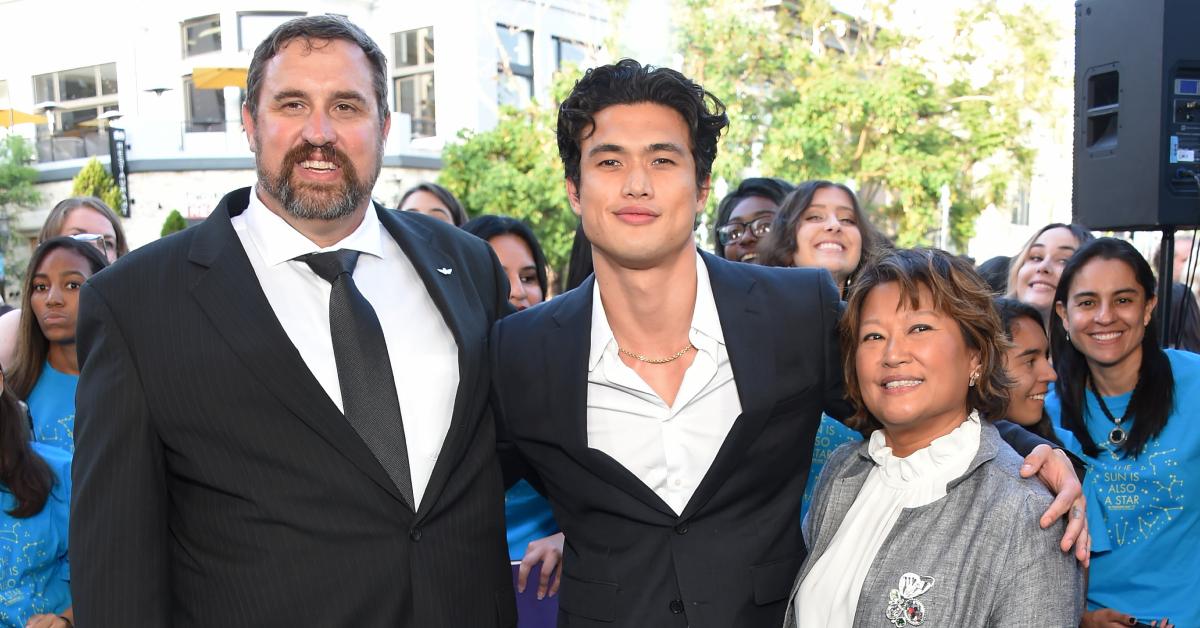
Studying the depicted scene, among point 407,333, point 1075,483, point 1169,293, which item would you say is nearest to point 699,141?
point 407,333

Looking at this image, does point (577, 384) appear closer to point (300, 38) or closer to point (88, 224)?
point (300, 38)

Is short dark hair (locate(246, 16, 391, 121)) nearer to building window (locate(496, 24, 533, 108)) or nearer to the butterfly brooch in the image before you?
the butterfly brooch

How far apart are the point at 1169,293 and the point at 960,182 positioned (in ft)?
43.3

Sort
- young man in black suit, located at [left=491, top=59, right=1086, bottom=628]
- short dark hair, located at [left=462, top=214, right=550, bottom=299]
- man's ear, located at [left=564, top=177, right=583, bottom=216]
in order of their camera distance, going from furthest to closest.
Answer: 1. short dark hair, located at [left=462, top=214, right=550, bottom=299]
2. man's ear, located at [left=564, top=177, right=583, bottom=216]
3. young man in black suit, located at [left=491, top=59, right=1086, bottom=628]

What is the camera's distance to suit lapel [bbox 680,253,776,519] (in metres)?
2.30

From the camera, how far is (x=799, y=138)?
14.9m

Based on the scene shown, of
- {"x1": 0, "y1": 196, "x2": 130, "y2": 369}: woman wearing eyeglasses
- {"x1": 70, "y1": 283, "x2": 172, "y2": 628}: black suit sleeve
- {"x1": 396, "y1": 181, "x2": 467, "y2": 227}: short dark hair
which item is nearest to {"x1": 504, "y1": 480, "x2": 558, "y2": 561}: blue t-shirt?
{"x1": 70, "y1": 283, "x2": 172, "y2": 628}: black suit sleeve

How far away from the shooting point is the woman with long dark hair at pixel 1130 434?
324cm

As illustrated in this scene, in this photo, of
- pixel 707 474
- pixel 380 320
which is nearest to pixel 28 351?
pixel 380 320

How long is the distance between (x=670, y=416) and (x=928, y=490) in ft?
1.96

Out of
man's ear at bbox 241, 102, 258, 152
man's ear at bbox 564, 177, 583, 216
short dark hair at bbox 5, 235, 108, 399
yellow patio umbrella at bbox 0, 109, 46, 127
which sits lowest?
short dark hair at bbox 5, 235, 108, 399

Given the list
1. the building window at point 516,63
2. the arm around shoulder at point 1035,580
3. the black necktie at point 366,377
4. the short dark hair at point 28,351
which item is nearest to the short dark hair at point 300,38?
the black necktie at point 366,377

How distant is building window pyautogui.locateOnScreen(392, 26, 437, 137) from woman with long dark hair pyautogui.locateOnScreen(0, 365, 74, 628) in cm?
1880

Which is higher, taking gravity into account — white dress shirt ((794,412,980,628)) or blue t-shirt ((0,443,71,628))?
white dress shirt ((794,412,980,628))
